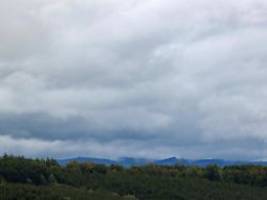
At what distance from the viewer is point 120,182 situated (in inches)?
1764

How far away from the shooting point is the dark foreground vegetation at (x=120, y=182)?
107 feet

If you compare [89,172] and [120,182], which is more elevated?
[89,172]

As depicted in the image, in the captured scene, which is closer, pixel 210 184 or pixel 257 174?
pixel 210 184

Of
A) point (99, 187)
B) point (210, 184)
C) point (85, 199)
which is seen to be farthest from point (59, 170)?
point (85, 199)

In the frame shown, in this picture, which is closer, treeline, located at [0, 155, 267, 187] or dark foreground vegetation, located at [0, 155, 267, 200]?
dark foreground vegetation, located at [0, 155, 267, 200]

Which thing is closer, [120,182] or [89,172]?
[120,182]

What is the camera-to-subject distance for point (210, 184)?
49.0 meters

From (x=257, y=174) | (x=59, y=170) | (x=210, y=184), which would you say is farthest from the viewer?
(x=257, y=174)

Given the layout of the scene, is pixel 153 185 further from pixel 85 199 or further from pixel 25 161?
pixel 85 199

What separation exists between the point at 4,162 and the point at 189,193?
11.0 meters

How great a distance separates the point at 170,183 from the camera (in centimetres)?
4681

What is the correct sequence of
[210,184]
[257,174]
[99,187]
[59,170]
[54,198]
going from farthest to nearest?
[257,174] < [210,184] < [59,170] < [99,187] < [54,198]

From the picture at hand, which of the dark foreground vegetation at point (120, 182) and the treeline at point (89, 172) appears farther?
the treeline at point (89, 172)

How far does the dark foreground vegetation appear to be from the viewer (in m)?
32.7
